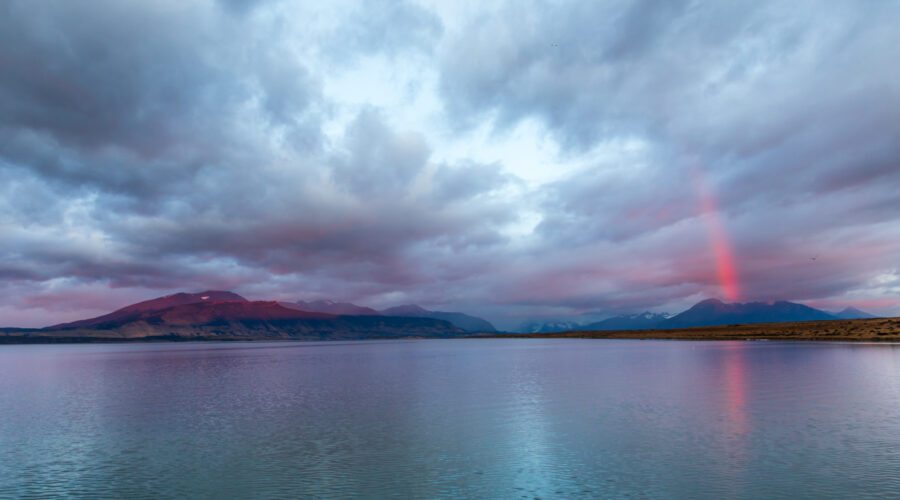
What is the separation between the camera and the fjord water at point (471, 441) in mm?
25469

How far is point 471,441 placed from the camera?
35.0 metres

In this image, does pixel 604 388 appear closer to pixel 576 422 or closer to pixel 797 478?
pixel 576 422

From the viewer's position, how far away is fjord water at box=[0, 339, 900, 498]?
25469 millimetres

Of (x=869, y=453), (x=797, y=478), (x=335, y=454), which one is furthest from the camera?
(x=335, y=454)

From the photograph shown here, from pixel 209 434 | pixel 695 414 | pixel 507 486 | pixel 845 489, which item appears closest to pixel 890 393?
pixel 695 414

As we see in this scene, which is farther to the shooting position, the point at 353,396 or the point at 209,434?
the point at 353,396

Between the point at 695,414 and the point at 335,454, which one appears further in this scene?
the point at 695,414

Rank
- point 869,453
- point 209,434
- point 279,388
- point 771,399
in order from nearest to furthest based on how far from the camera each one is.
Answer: point 869,453, point 209,434, point 771,399, point 279,388

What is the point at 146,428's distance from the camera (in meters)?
42.3

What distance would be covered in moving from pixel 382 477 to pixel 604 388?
40.9 metres

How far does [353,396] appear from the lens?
59219mm

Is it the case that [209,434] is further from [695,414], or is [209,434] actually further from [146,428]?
[695,414]

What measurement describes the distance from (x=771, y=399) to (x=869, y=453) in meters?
21.7

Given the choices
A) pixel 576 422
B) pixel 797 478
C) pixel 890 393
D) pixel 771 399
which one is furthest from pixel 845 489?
pixel 890 393
